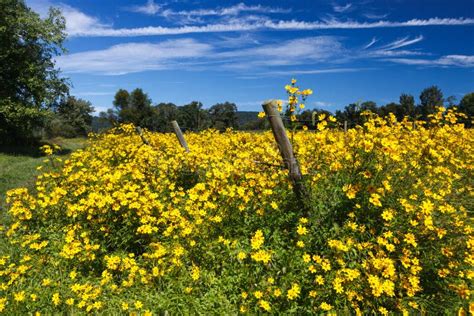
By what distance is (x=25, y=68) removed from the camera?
2300 cm

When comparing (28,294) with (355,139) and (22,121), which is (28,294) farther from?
(22,121)

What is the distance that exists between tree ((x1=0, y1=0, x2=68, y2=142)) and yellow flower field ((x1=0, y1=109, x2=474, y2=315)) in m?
20.0

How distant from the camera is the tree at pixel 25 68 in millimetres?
21984

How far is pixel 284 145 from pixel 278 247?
1.52 m

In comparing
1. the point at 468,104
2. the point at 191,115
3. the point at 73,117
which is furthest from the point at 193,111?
the point at 468,104

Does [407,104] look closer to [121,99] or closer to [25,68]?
[121,99]

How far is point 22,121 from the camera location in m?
22.4

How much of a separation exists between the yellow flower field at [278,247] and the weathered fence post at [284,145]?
24 cm

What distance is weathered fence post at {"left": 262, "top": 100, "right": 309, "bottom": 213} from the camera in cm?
491

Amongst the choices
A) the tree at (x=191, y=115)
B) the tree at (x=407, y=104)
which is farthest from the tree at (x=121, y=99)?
the tree at (x=407, y=104)

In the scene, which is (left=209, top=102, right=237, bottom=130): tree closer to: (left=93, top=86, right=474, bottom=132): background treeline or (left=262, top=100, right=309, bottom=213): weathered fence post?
(left=93, top=86, right=474, bottom=132): background treeline

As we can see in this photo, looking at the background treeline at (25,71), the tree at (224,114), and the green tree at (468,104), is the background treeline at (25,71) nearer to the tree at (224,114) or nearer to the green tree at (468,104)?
the tree at (224,114)

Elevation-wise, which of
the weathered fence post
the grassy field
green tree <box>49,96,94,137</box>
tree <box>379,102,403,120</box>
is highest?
tree <box>379,102,403,120</box>

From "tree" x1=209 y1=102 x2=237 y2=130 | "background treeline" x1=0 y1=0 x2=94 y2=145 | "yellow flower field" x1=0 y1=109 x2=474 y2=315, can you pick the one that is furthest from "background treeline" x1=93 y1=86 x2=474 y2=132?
"yellow flower field" x1=0 y1=109 x2=474 y2=315
